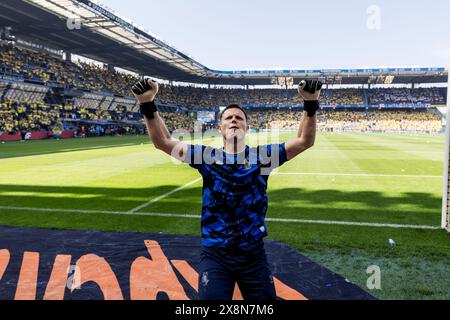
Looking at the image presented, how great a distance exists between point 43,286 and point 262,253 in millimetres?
2906

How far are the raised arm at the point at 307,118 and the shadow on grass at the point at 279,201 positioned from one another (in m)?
4.92

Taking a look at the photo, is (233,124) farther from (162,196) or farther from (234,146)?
(162,196)

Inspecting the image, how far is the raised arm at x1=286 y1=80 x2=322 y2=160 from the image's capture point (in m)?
2.70

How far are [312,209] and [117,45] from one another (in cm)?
4539

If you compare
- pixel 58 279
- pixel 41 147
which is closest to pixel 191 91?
pixel 41 147

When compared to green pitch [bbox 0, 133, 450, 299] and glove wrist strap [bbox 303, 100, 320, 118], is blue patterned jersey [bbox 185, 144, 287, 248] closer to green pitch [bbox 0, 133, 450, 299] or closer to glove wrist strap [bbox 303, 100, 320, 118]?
glove wrist strap [bbox 303, 100, 320, 118]

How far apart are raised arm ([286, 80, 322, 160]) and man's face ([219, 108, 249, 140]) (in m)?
0.45

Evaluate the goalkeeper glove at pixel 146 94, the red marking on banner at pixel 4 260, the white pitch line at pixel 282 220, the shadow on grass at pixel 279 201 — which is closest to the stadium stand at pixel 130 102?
the shadow on grass at pixel 279 201

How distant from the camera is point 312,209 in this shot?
8312mm

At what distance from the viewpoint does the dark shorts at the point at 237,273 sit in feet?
8.87

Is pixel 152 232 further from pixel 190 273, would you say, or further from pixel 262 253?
pixel 262 253

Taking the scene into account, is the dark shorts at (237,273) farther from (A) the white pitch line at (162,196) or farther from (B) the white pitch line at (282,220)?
(A) the white pitch line at (162,196)

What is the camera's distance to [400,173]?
13.9 metres
